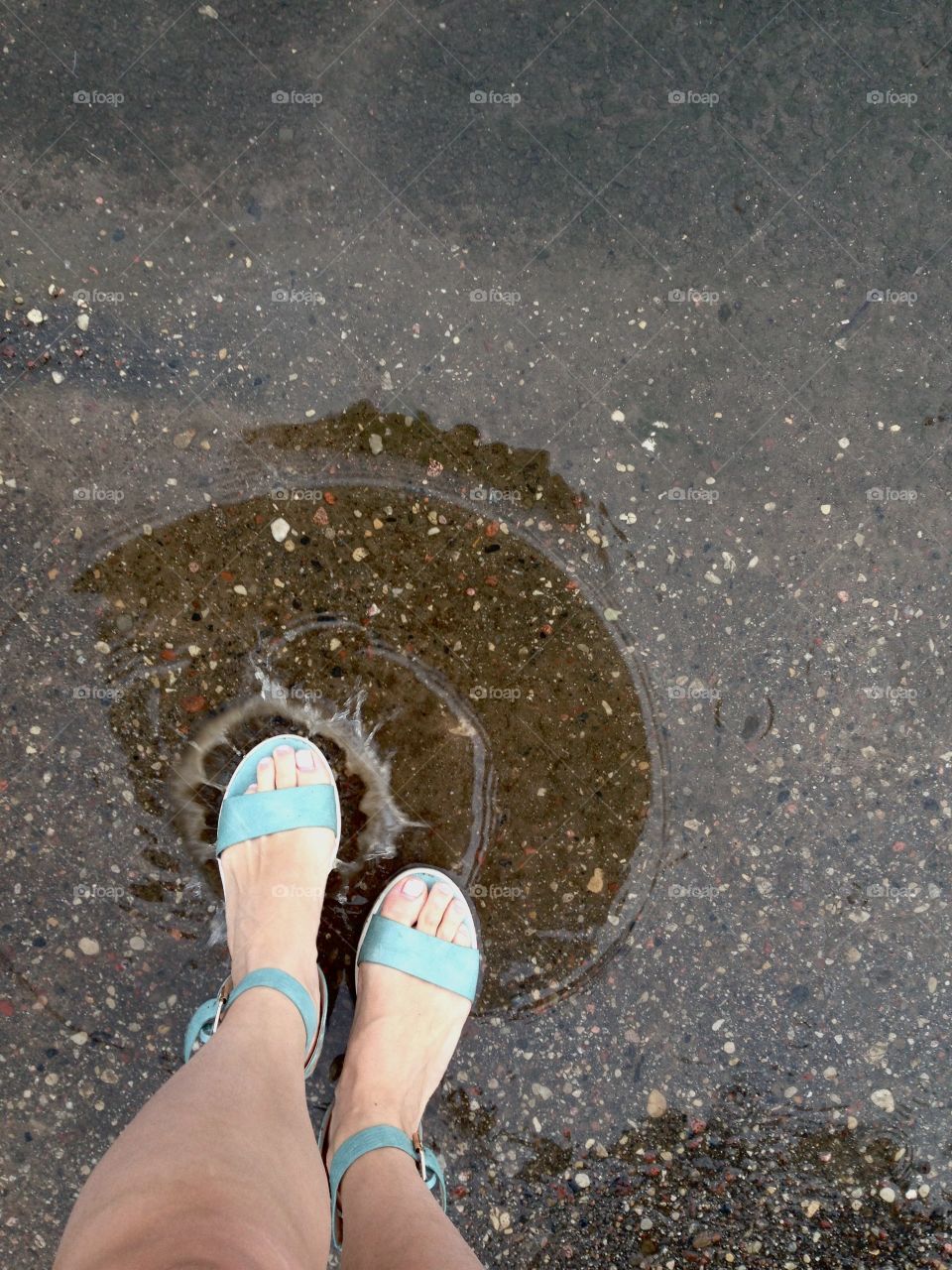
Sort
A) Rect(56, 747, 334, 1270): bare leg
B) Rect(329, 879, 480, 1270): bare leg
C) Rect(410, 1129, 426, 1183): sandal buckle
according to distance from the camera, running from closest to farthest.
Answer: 1. Rect(56, 747, 334, 1270): bare leg
2. Rect(329, 879, 480, 1270): bare leg
3. Rect(410, 1129, 426, 1183): sandal buckle

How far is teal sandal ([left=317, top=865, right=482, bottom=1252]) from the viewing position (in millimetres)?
2248

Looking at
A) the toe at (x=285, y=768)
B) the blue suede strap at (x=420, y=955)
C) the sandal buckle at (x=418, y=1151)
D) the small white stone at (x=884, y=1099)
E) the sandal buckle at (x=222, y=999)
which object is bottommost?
the sandal buckle at (x=418, y=1151)

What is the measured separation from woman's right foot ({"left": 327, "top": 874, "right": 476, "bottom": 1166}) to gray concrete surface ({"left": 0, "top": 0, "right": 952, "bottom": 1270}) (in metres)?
0.14

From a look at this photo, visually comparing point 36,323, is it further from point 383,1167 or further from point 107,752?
point 383,1167

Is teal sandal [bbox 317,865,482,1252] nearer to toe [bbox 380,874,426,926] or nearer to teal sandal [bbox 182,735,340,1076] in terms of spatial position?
toe [bbox 380,874,426,926]

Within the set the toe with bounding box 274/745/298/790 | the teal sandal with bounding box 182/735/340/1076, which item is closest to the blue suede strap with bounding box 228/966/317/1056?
the teal sandal with bounding box 182/735/340/1076

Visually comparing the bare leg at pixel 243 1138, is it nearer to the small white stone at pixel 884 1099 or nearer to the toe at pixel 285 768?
the toe at pixel 285 768

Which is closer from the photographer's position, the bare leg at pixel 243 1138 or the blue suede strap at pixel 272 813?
the bare leg at pixel 243 1138

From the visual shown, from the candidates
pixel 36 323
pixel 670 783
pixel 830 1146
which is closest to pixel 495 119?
pixel 36 323

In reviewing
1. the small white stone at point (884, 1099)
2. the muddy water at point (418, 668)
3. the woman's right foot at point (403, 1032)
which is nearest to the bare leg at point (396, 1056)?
the woman's right foot at point (403, 1032)

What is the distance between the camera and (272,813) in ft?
7.59

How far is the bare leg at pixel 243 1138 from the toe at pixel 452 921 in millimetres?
381

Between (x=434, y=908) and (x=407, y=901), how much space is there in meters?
Answer: 0.09

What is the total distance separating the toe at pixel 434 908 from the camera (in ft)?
7.80
